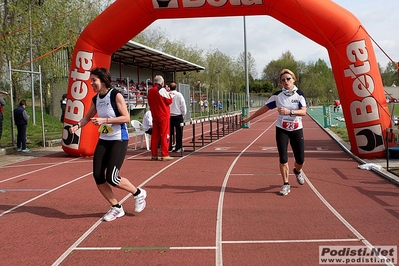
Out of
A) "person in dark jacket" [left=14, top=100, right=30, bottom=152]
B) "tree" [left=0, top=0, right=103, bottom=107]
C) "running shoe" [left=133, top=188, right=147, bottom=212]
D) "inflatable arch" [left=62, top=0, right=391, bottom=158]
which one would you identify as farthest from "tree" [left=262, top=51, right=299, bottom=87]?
"running shoe" [left=133, top=188, right=147, bottom=212]

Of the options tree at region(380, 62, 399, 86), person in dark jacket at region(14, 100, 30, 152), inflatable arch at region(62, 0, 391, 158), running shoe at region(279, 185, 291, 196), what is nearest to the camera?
running shoe at region(279, 185, 291, 196)

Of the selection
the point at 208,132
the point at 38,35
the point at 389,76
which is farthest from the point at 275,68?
the point at 38,35

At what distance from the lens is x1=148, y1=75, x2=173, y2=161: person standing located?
34.6ft

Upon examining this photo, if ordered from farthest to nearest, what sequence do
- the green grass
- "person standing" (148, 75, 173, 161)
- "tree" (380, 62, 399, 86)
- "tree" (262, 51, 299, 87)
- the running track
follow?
1. "tree" (262, 51, 299, 87)
2. "tree" (380, 62, 399, 86)
3. the green grass
4. "person standing" (148, 75, 173, 161)
5. the running track

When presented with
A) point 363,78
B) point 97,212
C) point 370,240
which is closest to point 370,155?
point 363,78

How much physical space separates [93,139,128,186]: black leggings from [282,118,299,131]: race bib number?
279 centimetres

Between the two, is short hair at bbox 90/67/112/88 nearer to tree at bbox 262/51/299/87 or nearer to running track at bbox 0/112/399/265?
running track at bbox 0/112/399/265

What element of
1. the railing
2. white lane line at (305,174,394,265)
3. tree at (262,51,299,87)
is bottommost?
white lane line at (305,174,394,265)

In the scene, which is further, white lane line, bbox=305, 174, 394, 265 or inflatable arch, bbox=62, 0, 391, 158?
inflatable arch, bbox=62, 0, 391, 158

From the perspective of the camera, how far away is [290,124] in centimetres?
684

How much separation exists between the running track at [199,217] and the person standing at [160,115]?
126 cm

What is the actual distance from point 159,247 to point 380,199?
12.2 ft

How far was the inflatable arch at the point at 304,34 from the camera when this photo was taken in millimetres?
9891

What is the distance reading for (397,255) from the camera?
4082 millimetres
